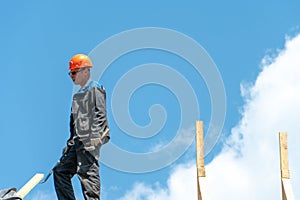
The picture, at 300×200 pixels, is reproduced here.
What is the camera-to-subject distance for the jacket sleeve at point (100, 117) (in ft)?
18.4

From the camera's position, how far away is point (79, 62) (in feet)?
19.3

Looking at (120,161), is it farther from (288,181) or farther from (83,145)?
(288,181)

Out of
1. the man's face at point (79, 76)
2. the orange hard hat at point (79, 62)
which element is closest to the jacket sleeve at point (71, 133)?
the man's face at point (79, 76)

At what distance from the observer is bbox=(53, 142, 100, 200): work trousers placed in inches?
219

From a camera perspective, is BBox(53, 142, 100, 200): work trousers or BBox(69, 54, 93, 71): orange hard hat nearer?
BBox(53, 142, 100, 200): work trousers

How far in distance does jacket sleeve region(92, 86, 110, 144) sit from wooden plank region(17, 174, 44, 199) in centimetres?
82

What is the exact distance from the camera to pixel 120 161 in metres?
7.39

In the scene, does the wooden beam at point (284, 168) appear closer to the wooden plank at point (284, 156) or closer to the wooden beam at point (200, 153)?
the wooden plank at point (284, 156)

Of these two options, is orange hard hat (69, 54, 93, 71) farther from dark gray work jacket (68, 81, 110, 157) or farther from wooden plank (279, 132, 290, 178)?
wooden plank (279, 132, 290, 178)

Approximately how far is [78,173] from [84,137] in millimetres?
354

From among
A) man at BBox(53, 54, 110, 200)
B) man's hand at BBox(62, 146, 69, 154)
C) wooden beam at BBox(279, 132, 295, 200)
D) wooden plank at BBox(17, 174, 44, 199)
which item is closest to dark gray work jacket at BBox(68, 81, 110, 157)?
man at BBox(53, 54, 110, 200)

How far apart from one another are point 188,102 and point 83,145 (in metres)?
3.05

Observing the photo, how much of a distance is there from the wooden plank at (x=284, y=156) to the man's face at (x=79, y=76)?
344 centimetres

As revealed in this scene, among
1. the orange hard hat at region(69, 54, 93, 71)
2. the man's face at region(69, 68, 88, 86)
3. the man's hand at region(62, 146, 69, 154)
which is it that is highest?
the orange hard hat at region(69, 54, 93, 71)
